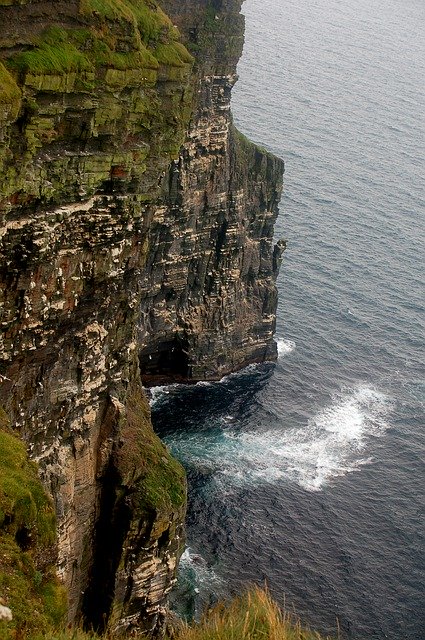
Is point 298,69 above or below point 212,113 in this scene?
below

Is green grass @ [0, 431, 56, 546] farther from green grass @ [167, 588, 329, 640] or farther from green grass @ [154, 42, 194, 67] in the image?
green grass @ [154, 42, 194, 67]

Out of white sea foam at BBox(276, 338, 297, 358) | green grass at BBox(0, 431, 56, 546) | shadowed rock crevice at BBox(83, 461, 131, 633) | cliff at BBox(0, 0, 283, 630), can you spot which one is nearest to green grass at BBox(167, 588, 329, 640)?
green grass at BBox(0, 431, 56, 546)

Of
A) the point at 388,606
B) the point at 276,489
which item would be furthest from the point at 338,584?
the point at 276,489

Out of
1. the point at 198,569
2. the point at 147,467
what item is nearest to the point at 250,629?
the point at 147,467

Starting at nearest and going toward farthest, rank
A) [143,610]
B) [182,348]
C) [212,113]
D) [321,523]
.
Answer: [143,610] < [321,523] < [212,113] < [182,348]

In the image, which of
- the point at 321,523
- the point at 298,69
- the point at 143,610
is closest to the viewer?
the point at 143,610

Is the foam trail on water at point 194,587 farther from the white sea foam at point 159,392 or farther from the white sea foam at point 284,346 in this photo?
the white sea foam at point 284,346

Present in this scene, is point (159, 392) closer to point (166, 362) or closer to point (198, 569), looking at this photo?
point (166, 362)

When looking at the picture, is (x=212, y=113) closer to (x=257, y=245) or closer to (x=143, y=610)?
(x=257, y=245)
